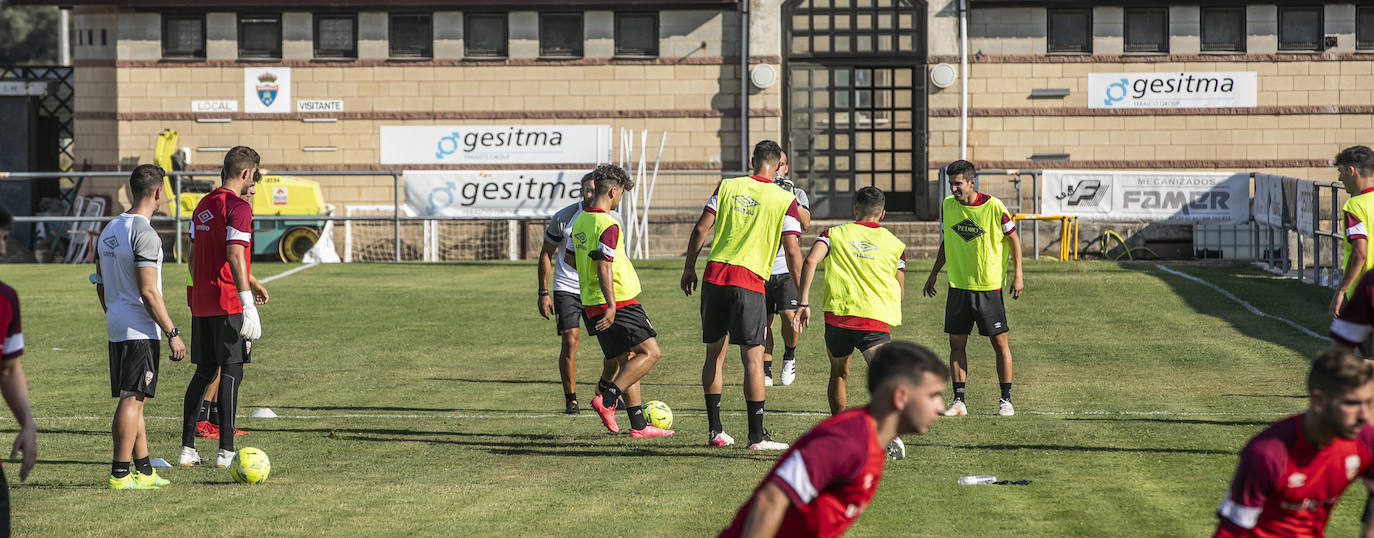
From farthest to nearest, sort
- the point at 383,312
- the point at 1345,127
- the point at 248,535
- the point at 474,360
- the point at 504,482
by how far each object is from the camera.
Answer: the point at 1345,127, the point at 383,312, the point at 474,360, the point at 504,482, the point at 248,535

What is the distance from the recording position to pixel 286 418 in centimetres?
1248

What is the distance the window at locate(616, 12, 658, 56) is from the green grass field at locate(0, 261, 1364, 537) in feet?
Answer: 30.9

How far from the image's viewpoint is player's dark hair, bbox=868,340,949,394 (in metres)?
4.79

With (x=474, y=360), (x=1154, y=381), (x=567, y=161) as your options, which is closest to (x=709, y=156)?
(x=567, y=161)

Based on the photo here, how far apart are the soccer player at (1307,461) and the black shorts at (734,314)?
5415 mm

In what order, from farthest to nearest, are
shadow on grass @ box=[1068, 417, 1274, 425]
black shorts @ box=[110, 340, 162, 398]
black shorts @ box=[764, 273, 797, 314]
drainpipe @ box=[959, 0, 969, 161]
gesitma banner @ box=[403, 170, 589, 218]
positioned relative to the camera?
drainpipe @ box=[959, 0, 969, 161] < gesitma banner @ box=[403, 170, 589, 218] < black shorts @ box=[764, 273, 797, 314] < shadow on grass @ box=[1068, 417, 1274, 425] < black shorts @ box=[110, 340, 162, 398]

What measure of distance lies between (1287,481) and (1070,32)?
85.7 feet

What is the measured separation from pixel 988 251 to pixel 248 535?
6.57 meters

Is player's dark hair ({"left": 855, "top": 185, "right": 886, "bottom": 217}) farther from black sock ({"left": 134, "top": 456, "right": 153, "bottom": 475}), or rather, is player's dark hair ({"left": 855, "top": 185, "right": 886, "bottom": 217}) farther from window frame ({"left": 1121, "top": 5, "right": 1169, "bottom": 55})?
window frame ({"left": 1121, "top": 5, "right": 1169, "bottom": 55})

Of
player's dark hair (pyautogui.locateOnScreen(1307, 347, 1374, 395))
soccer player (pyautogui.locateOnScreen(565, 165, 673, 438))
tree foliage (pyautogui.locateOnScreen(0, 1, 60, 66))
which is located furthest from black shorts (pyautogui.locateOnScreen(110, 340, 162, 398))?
tree foliage (pyautogui.locateOnScreen(0, 1, 60, 66))

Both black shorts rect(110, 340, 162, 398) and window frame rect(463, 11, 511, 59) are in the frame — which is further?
window frame rect(463, 11, 511, 59)

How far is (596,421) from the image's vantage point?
12.1m

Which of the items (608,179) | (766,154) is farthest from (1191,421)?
(608,179)

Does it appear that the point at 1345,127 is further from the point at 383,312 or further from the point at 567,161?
the point at 383,312
